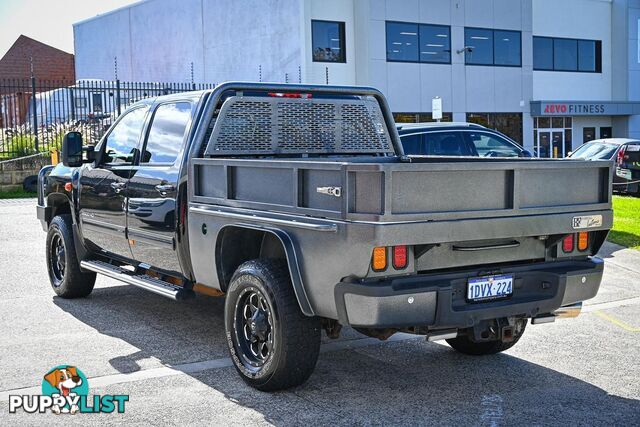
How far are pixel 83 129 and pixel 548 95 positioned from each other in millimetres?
24607

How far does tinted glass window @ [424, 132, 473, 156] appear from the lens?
1240cm

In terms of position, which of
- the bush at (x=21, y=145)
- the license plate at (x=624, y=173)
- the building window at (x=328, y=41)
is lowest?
the license plate at (x=624, y=173)

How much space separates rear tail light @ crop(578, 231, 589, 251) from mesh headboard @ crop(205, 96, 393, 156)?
2201 mm

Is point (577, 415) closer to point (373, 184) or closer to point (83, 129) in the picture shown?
point (373, 184)

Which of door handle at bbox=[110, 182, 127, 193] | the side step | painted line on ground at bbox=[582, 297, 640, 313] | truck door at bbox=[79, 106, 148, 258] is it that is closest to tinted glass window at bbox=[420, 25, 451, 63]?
painted line on ground at bbox=[582, 297, 640, 313]

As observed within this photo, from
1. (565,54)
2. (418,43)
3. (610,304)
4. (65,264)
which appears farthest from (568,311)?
(565,54)

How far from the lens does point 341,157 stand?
7.08m

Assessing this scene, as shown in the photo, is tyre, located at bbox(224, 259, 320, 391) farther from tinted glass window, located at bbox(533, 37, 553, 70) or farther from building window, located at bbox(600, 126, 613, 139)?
building window, located at bbox(600, 126, 613, 139)

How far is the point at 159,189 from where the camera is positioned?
6.62 metres

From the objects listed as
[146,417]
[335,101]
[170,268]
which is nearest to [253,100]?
[335,101]

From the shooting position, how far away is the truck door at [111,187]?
24.2ft

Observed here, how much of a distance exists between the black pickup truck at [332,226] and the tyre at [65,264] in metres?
0.98

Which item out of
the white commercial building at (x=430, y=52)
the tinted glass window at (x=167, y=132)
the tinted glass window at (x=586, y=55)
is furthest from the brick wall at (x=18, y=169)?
the tinted glass window at (x=586, y=55)

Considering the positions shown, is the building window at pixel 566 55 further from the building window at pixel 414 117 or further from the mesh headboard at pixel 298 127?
the mesh headboard at pixel 298 127
